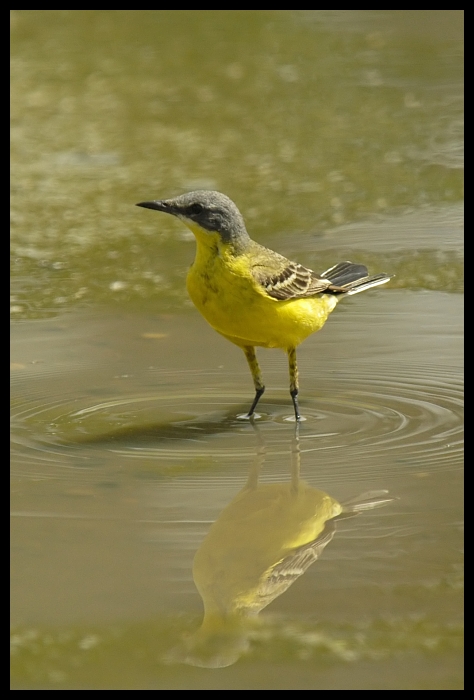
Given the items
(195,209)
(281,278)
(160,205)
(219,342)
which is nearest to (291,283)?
(281,278)

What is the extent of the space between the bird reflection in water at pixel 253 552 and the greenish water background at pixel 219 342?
61 mm

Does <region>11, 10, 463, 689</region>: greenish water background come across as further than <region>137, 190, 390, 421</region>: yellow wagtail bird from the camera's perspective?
No

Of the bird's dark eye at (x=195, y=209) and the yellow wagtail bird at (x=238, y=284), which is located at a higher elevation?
the bird's dark eye at (x=195, y=209)

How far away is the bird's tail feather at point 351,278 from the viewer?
282 inches

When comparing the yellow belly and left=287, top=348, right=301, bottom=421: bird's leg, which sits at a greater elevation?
the yellow belly

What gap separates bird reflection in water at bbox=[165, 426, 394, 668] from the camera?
4035 millimetres

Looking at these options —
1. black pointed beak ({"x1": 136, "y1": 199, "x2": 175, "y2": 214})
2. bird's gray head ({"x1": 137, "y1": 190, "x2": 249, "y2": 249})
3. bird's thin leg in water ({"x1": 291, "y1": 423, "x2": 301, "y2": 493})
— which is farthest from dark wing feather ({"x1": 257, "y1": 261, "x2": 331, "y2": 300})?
bird's thin leg in water ({"x1": 291, "y1": 423, "x2": 301, "y2": 493})

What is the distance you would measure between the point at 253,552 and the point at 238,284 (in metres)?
1.75

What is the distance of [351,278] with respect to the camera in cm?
724

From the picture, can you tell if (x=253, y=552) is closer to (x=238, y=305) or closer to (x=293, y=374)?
(x=238, y=305)

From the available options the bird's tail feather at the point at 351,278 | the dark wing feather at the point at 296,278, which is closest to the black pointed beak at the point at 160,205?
the dark wing feather at the point at 296,278

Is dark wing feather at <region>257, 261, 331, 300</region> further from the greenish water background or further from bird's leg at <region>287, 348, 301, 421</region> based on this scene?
the greenish water background

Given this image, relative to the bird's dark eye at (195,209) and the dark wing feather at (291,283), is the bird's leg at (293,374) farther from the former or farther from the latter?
the bird's dark eye at (195,209)

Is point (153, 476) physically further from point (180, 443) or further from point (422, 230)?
point (422, 230)
